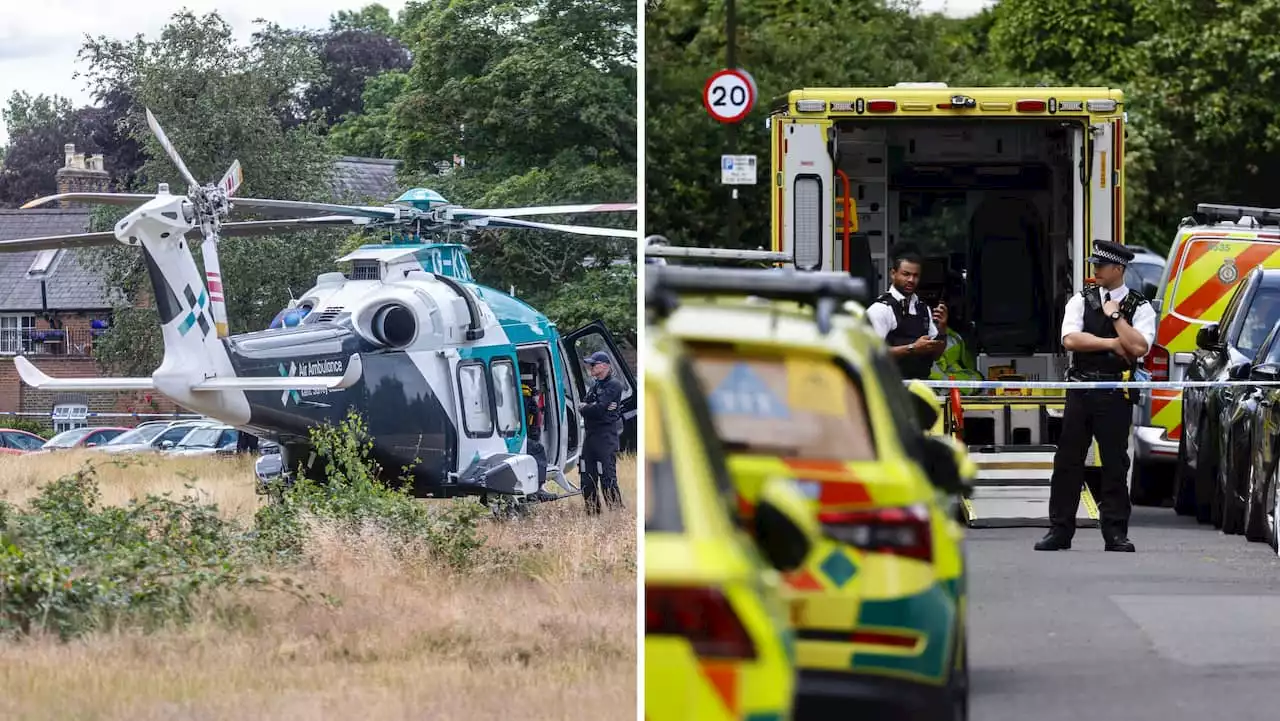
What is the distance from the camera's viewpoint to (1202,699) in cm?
602

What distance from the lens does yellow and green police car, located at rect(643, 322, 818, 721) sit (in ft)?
10.9

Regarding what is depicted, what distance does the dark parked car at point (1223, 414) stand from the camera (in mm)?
10914

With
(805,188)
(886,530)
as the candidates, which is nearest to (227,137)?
(805,188)

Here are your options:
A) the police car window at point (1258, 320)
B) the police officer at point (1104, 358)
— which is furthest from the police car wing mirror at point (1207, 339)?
the police officer at point (1104, 358)

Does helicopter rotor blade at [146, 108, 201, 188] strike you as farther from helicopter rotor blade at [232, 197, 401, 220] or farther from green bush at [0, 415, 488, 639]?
green bush at [0, 415, 488, 639]

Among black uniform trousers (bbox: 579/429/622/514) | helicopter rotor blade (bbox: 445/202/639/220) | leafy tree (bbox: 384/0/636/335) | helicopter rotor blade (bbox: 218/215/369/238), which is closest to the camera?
leafy tree (bbox: 384/0/636/335)

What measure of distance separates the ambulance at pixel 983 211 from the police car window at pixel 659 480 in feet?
20.6

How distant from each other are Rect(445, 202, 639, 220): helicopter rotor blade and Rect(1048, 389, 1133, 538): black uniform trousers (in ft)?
7.69

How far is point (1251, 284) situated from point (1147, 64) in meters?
20.5

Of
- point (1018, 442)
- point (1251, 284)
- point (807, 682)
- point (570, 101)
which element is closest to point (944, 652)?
point (807, 682)

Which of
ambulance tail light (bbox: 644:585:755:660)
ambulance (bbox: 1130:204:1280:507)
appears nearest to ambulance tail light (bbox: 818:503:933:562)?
ambulance tail light (bbox: 644:585:755:660)

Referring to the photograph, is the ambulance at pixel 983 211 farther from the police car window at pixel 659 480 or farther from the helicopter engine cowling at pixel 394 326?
the police car window at pixel 659 480

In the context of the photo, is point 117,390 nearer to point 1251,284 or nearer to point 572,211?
point 572,211

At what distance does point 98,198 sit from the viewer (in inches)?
410
